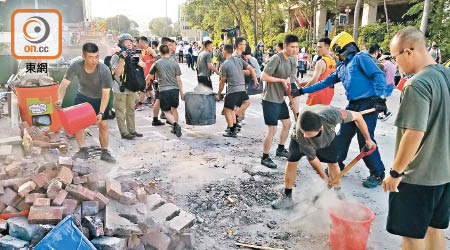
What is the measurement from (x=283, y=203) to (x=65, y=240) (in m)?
2.44

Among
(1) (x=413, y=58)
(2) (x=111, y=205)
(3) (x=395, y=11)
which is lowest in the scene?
(2) (x=111, y=205)

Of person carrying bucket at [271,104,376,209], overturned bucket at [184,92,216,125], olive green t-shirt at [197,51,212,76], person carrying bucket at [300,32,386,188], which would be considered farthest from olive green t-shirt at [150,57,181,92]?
person carrying bucket at [271,104,376,209]

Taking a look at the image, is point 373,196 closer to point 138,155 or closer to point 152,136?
point 138,155

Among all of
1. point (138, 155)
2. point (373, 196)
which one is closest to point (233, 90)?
point (138, 155)

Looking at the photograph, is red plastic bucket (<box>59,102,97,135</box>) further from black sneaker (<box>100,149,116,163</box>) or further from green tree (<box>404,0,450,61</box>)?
green tree (<box>404,0,450,61</box>)

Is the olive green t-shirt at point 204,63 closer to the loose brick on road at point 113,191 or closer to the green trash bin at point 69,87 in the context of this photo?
the green trash bin at point 69,87

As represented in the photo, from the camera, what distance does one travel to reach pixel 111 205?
3.35 m

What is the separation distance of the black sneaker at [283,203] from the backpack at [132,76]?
3.62 meters

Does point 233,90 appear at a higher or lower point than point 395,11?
lower

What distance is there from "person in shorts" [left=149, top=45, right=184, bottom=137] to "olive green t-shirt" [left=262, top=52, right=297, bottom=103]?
232 cm

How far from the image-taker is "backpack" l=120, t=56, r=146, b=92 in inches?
256

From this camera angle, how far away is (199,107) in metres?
7.12

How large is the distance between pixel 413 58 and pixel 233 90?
4772mm

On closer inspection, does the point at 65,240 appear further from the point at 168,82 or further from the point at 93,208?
the point at 168,82
